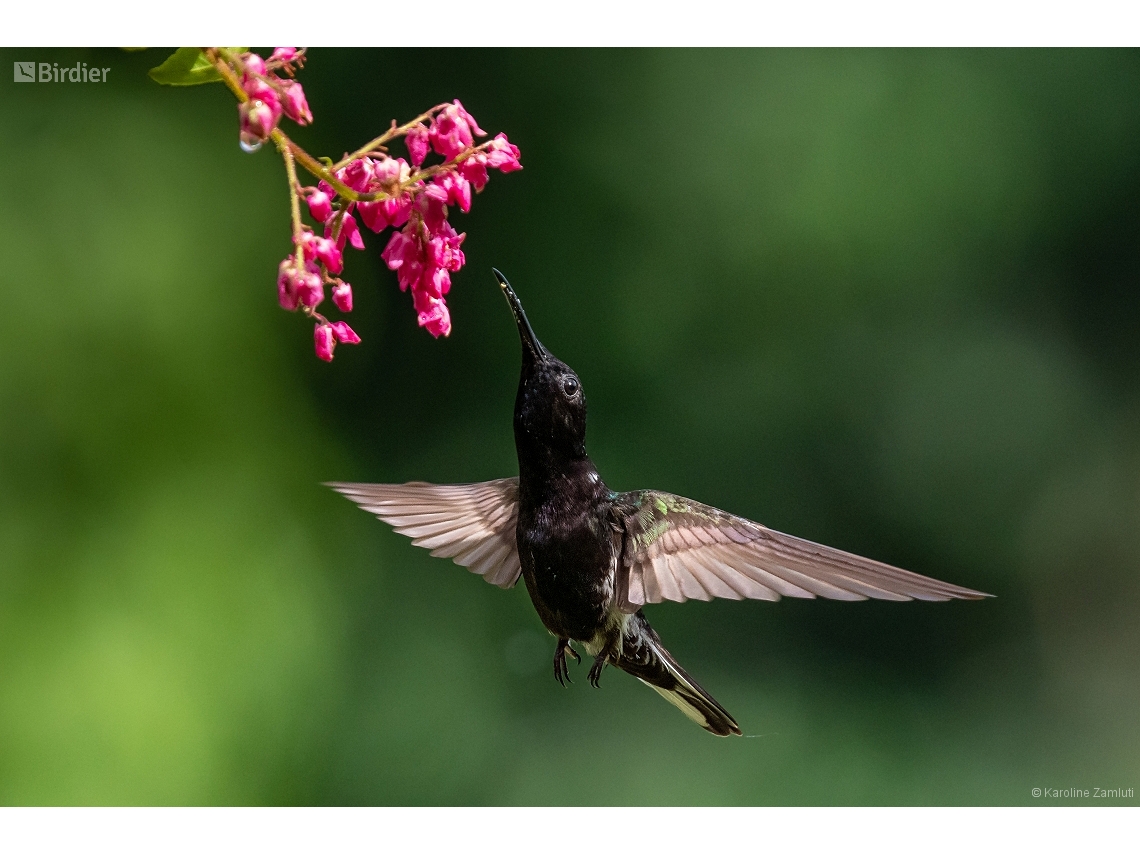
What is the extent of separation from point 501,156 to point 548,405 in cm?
68

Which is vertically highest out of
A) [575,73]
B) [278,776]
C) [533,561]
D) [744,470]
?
[575,73]

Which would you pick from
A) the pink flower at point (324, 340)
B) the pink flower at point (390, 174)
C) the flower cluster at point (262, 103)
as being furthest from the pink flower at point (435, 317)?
the flower cluster at point (262, 103)

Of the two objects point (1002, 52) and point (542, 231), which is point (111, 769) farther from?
point (1002, 52)

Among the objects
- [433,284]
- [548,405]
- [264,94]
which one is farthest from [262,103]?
[548,405]

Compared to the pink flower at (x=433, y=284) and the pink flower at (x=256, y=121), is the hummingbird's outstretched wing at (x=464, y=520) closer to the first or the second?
the pink flower at (x=433, y=284)

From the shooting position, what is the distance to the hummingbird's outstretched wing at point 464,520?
2.28 m

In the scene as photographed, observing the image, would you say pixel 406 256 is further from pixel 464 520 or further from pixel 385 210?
pixel 464 520

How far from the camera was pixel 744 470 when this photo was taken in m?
4.70

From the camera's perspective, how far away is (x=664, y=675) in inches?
91.4

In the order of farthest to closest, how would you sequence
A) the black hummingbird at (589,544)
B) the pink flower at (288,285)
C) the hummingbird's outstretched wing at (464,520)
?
1. the hummingbird's outstretched wing at (464,520)
2. the black hummingbird at (589,544)
3. the pink flower at (288,285)

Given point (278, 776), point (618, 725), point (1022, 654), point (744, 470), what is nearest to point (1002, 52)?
point (744, 470)

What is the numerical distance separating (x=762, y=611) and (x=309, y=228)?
3.52m

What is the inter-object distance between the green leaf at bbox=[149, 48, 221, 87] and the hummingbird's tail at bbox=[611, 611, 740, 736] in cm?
133

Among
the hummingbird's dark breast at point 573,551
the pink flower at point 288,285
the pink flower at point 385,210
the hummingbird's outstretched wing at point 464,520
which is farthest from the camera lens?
the hummingbird's outstretched wing at point 464,520
